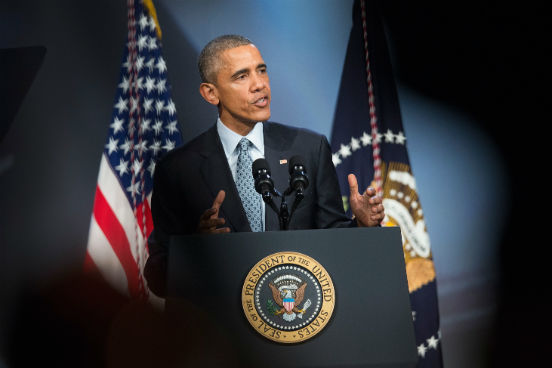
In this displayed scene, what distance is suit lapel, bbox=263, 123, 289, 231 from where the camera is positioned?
7.94ft

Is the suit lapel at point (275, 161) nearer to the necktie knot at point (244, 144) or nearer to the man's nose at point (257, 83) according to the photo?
the necktie knot at point (244, 144)

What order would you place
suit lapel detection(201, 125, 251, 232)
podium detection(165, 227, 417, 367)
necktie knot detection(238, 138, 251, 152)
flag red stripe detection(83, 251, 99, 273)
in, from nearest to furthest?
podium detection(165, 227, 417, 367), suit lapel detection(201, 125, 251, 232), necktie knot detection(238, 138, 251, 152), flag red stripe detection(83, 251, 99, 273)

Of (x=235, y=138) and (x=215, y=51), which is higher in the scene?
(x=215, y=51)

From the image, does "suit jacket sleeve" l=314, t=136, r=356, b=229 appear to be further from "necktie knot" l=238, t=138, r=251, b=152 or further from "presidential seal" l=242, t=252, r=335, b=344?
"presidential seal" l=242, t=252, r=335, b=344

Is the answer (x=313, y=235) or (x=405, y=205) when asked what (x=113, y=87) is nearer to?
(x=405, y=205)

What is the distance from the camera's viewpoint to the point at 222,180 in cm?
252

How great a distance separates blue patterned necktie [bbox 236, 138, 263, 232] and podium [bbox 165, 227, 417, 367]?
79cm

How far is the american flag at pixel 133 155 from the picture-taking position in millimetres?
3020

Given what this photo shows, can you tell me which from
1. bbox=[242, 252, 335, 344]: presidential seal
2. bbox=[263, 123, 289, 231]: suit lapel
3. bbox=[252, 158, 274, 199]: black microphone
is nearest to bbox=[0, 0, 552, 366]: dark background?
bbox=[263, 123, 289, 231]: suit lapel

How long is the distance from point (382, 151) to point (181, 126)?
1243 millimetres

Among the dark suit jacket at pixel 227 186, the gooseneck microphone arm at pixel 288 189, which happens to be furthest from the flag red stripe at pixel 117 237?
the gooseneck microphone arm at pixel 288 189

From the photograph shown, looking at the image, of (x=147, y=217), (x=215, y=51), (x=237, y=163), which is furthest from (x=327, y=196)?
(x=147, y=217)

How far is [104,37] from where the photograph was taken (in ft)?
11.2

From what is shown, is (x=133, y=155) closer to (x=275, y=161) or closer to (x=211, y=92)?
(x=211, y=92)
